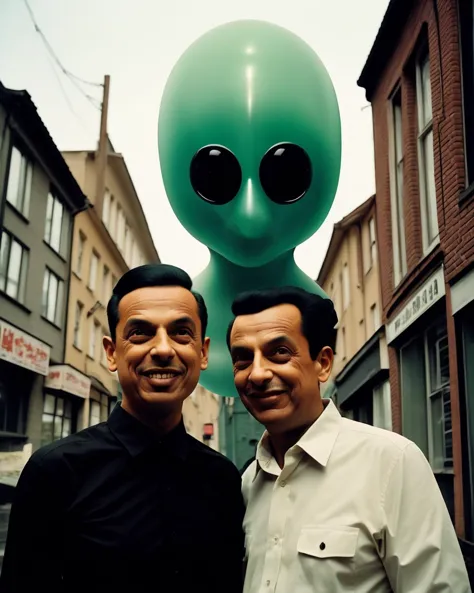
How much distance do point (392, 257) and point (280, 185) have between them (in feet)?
4.76

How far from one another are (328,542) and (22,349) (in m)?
3.55

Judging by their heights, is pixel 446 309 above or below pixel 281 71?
below

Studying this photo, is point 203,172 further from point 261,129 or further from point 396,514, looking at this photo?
point 396,514

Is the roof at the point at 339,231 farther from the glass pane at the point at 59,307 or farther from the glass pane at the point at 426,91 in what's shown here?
the glass pane at the point at 59,307

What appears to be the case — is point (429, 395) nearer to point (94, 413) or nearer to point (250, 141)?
point (250, 141)

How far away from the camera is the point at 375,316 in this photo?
3.48 metres

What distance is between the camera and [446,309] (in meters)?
2.99

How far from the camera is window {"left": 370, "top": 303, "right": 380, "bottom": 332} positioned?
3.44 meters

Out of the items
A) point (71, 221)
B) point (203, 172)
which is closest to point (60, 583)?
point (203, 172)

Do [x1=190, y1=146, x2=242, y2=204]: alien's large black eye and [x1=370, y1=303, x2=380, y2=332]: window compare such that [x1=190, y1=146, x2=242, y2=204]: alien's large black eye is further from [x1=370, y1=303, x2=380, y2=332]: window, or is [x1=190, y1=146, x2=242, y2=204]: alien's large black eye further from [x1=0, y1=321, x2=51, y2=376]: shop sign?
[x1=0, y1=321, x2=51, y2=376]: shop sign

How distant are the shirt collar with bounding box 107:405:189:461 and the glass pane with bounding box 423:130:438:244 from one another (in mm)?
1972

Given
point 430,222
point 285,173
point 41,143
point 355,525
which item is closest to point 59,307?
point 41,143

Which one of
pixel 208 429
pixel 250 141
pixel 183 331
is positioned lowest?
pixel 183 331

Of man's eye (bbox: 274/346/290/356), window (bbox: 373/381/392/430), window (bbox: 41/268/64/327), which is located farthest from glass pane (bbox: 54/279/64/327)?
man's eye (bbox: 274/346/290/356)
